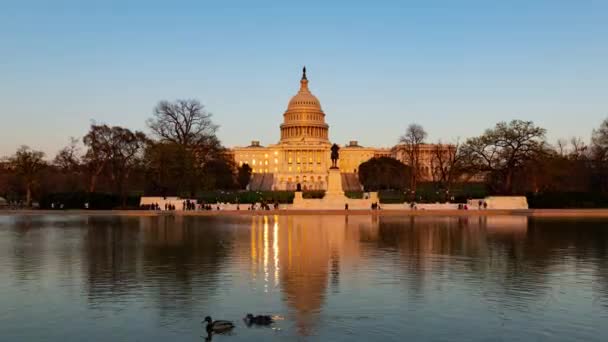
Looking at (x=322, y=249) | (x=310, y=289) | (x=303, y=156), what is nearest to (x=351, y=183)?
(x=303, y=156)

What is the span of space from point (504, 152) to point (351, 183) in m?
67.4

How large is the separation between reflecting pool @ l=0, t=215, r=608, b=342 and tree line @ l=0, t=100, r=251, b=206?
107ft

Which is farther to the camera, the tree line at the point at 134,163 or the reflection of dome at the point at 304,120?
the reflection of dome at the point at 304,120

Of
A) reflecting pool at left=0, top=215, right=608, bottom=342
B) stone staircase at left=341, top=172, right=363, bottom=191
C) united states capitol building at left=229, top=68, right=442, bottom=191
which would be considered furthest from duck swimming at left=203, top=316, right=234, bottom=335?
united states capitol building at left=229, top=68, right=442, bottom=191

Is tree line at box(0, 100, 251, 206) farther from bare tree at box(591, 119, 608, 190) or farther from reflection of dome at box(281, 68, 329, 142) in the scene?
reflection of dome at box(281, 68, 329, 142)

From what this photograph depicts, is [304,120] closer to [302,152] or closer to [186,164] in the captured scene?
[302,152]

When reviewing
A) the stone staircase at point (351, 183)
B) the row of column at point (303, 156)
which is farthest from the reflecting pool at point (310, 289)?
the row of column at point (303, 156)

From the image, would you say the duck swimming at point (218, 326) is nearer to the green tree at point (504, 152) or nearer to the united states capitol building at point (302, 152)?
the green tree at point (504, 152)

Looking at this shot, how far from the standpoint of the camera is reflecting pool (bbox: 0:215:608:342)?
11.1 metres

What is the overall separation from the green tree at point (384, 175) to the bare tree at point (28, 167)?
132 ft

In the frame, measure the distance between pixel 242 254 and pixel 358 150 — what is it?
14734cm

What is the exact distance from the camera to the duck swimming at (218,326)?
1080 cm

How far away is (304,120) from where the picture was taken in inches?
6299

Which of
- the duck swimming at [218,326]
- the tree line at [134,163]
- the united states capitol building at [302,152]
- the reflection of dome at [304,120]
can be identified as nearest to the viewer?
the duck swimming at [218,326]
